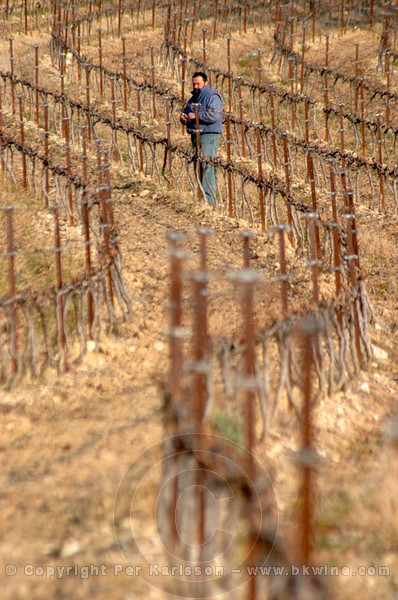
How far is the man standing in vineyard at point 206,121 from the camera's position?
754 centimetres

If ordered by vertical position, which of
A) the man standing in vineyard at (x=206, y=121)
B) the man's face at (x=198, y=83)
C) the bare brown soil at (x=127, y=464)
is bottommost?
the bare brown soil at (x=127, y=464)

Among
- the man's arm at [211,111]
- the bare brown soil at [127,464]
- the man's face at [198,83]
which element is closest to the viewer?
the bare brown soil at [127,464]

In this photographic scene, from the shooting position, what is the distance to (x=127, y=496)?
11.2 feet

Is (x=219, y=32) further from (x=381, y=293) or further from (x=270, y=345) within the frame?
(x=270, y=345)

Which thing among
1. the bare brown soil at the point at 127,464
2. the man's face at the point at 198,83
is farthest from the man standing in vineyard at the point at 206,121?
the bare brown soil at the point at 127,464

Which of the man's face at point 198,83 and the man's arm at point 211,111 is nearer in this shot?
the man's arm at point 211,111

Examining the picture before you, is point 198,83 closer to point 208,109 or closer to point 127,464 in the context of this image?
point 208,109

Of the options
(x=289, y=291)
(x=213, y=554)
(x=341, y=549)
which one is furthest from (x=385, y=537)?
(x=289, y=291)

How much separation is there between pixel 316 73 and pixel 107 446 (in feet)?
38.7

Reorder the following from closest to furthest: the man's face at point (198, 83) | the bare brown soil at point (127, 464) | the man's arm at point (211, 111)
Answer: the bare brown soil at point (127, 464) → the man's arm at point (211, 111) → the man's face at point (198, 83)

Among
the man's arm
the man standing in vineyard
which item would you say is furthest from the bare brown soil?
the man's arm

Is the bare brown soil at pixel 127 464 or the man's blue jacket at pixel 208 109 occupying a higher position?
the man's blue jacket at pixel 208 109

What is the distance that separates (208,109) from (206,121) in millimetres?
117

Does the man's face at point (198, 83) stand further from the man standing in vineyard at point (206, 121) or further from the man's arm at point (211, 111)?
the man's arm at point (211, 111)
